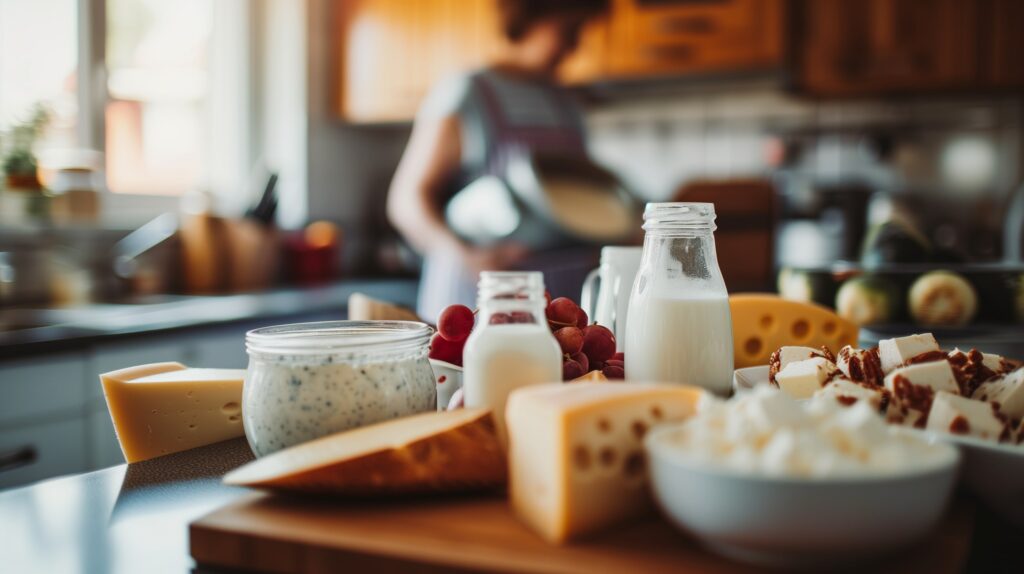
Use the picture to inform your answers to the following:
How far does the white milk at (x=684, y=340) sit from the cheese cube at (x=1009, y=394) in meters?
0.23

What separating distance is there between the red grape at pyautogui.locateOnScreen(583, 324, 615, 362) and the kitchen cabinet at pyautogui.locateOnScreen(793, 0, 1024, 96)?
3.06 meters

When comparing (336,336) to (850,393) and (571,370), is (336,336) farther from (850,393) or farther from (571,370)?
(850,393)

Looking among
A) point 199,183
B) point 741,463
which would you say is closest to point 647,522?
point 741,463

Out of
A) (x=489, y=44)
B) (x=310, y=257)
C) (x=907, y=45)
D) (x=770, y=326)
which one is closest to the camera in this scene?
(x=770, y=326)

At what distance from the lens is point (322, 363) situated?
721mm

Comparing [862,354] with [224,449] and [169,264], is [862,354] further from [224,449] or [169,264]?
[169,264]

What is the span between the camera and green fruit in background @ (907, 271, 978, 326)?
4.26 feet

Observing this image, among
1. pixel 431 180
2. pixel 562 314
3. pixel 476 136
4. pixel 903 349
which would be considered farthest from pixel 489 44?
pixel 903 349

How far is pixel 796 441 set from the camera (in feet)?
1.68

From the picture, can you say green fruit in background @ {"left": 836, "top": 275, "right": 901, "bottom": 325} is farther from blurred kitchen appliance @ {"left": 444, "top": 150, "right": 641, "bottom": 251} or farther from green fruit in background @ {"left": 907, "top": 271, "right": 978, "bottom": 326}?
blurred kitchen appliance @ {"left": 444, "top": 150, "right": 641, "bottom": 251}

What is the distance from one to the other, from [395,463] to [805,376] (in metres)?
0.38

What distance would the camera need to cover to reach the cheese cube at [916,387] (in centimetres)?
69

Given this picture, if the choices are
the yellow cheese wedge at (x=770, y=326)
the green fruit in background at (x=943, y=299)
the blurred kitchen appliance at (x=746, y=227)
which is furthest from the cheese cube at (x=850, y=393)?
the blurred kitchen appliance at (x=746, y=227)

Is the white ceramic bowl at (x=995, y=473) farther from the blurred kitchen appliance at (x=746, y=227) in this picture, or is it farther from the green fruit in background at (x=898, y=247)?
the blurred kitchen appliance at (x=746, y=227)
